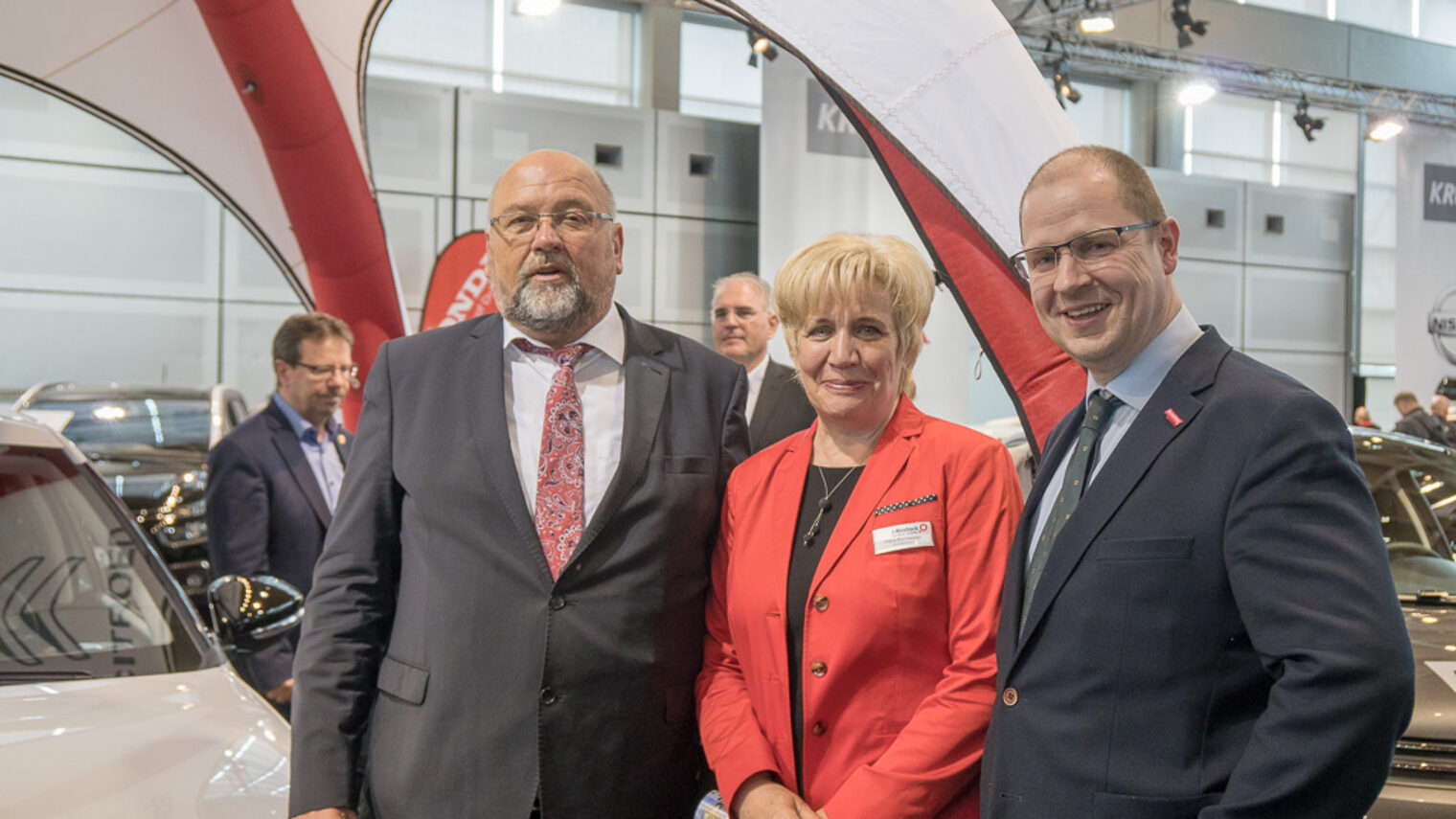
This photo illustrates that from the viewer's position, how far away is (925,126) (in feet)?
8.77

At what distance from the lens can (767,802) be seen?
1852mm

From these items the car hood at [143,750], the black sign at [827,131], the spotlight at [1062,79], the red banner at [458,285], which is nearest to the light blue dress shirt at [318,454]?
the car hood at [143,750]

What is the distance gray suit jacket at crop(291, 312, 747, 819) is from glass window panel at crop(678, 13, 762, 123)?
11.8 meters

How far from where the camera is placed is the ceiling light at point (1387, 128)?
41.4 feet

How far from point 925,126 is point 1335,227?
1462 cm

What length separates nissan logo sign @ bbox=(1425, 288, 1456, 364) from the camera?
1186 centimetres

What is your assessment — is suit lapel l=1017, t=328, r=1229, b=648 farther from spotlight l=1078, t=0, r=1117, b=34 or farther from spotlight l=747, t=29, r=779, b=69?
spotlight l=1078, t=0, r=1117, b=34

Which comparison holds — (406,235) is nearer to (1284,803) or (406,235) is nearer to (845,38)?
(845,38)

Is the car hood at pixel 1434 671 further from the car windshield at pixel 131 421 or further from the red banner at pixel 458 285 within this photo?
the car windshield at pixel 131 421

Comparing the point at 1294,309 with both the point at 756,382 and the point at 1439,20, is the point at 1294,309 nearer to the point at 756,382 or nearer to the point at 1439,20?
the point at 1439,20

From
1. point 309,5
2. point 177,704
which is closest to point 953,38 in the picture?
point 177,704

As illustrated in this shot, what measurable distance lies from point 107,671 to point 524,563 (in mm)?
962

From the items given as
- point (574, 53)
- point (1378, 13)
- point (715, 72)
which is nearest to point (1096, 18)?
point (715, 72)

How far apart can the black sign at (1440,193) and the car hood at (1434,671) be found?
10.6 m
